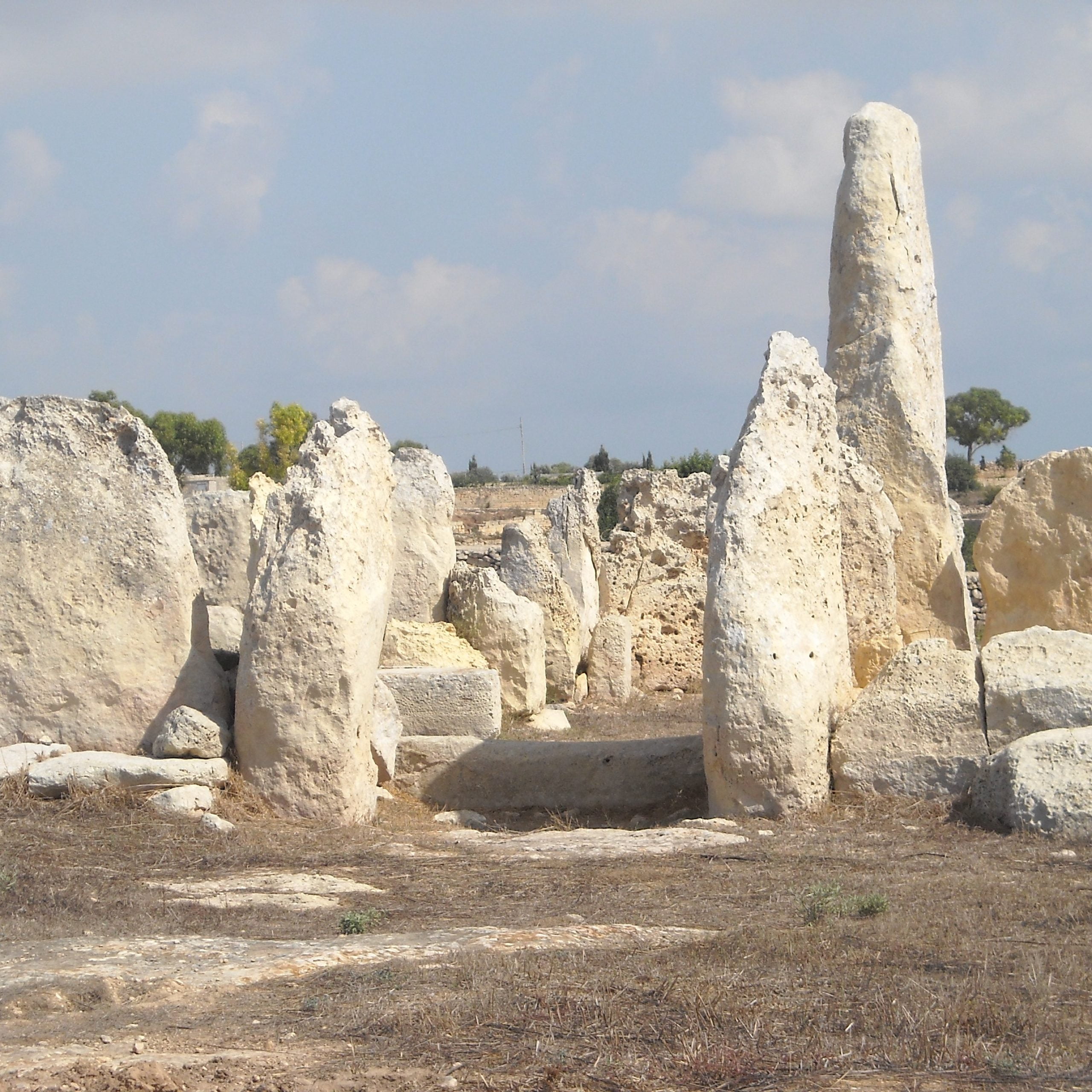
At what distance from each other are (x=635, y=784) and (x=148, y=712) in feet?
10.2

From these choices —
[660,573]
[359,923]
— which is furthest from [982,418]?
[359,923]

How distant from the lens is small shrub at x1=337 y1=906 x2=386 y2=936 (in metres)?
5.97

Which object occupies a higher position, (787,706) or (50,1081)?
(787,706)

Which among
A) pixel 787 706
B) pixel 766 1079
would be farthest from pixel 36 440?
pixel 766 1079

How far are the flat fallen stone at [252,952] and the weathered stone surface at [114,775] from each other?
286 cm

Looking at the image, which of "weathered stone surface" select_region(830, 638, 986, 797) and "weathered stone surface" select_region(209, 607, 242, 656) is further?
"weathered stone surface" select_region(209, 607, 242, 656)

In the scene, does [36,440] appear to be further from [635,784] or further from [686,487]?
[686,487]

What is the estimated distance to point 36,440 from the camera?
9.57 m

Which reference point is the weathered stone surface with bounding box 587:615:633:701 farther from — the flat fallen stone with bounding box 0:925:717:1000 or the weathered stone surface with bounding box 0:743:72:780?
the flat fallen stone with bounding box 0:925:717:1000

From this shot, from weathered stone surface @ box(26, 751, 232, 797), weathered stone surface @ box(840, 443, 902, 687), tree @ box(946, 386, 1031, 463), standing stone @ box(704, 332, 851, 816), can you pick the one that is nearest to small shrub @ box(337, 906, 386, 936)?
weathered stone surface @ box(26, 751, 232, 797)

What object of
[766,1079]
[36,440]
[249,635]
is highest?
[36,440]

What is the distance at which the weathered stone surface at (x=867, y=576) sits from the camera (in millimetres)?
10430

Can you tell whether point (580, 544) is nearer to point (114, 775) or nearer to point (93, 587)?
point (93, 587)

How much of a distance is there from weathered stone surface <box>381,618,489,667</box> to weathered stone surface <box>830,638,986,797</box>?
5299 millimetres
